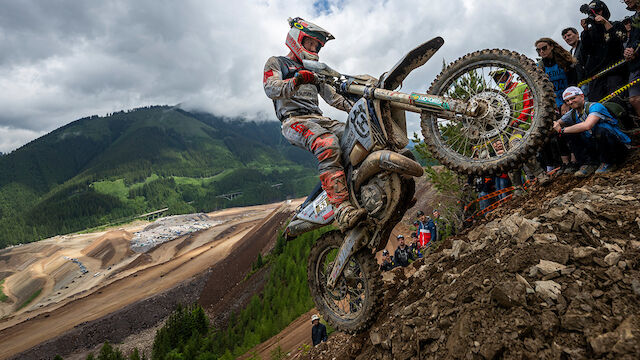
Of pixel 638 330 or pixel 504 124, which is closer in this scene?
pixel 638 330

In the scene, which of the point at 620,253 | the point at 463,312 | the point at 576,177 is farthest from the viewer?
the point at 576,177

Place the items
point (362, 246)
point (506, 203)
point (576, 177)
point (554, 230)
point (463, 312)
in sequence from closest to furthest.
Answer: point (463, 312) → point (554, 230) → point (362, 246) → point (576, 177) → point (506, 203)

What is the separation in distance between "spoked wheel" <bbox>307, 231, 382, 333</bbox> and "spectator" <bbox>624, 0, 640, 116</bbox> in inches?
177

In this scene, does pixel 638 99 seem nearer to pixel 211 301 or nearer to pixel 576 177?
pixel 576 177

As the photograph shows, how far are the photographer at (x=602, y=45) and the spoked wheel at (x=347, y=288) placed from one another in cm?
500

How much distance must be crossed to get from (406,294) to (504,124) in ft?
7.91

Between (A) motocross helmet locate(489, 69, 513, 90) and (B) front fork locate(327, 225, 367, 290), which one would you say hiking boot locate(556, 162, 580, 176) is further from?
(B) front fork locate(327, 225, 367, 290)

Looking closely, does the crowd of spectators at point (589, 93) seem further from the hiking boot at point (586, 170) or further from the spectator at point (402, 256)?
the spectator at point (402, 256)

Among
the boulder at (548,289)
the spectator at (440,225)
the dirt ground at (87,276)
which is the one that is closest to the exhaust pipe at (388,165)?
the boulder at (548,289)

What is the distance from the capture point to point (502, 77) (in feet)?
12.6

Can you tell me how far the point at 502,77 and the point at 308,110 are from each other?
8.51ft

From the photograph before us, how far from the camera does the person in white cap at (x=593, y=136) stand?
4.01 meters

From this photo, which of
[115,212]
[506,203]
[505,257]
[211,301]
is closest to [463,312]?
[505,257]

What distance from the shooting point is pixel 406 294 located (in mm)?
4078
